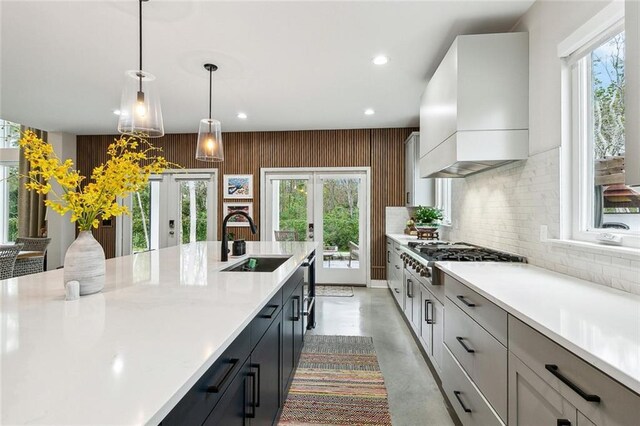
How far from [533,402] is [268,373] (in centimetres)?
110

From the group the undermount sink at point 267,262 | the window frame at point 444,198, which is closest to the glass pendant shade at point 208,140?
the undermount sink at point 267,262

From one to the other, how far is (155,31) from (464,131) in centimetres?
251

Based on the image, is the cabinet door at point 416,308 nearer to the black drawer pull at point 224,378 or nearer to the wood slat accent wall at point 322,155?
the black drawer pull at point 224,378

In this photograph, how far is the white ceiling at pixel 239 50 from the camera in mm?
2326

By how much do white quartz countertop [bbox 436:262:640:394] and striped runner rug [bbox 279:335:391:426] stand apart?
1.07 metres

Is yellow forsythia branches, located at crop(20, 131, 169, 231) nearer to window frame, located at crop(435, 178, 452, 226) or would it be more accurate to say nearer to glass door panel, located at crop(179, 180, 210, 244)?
window frame, located at crop(435, 178, 452, 226)

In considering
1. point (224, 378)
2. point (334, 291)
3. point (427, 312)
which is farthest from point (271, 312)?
point (334, 291)

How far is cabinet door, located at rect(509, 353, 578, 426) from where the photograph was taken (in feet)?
3.26

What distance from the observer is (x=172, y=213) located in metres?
6.11

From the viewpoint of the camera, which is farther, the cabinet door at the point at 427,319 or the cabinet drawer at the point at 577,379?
the cabinet door at the point at 427,319

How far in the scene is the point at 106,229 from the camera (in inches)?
244

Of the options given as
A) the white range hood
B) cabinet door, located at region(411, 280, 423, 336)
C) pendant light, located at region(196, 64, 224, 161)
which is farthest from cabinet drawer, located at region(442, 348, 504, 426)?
pendant light, located at region(196, 64, 224, 161)

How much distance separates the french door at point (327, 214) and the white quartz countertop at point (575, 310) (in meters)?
3.72

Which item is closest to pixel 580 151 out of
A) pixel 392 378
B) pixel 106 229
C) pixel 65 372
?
pixel 392 378
